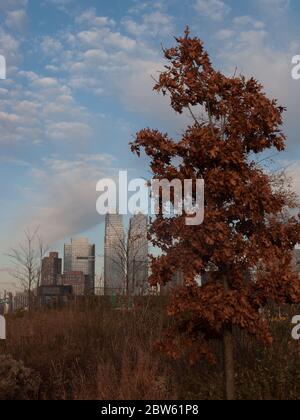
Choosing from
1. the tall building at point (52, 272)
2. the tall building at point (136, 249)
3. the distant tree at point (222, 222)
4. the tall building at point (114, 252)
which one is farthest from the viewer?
the tall building at point (52, 272)

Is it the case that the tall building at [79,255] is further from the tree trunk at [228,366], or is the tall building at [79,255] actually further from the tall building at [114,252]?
the tree trunk at [228,366]

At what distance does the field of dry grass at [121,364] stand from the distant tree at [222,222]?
989 mm

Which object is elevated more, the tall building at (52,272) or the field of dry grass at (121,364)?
the tall building at (52,272)

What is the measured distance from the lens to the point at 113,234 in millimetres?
22094

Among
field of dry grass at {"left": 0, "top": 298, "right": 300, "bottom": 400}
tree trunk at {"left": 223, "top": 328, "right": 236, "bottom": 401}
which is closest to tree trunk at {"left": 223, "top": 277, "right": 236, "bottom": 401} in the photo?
tree trunk at {"left": 223, "top": 328, "right": 236, "bottom": 401}

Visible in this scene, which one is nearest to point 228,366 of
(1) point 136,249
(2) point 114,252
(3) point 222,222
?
(3) point 222,222

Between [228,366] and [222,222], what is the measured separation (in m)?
2.07

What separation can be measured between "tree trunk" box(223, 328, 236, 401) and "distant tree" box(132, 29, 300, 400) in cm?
1

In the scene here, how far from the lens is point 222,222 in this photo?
720 cm

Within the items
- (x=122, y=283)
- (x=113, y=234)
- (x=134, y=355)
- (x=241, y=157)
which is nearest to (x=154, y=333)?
(x=134, y=355)

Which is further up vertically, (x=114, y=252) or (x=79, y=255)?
(x=79, y=255)

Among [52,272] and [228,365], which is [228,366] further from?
[52,272]

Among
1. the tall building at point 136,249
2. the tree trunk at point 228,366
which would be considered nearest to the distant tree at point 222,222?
the tree trunk at point 228,366

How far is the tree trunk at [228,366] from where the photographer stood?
7539 millimetres
